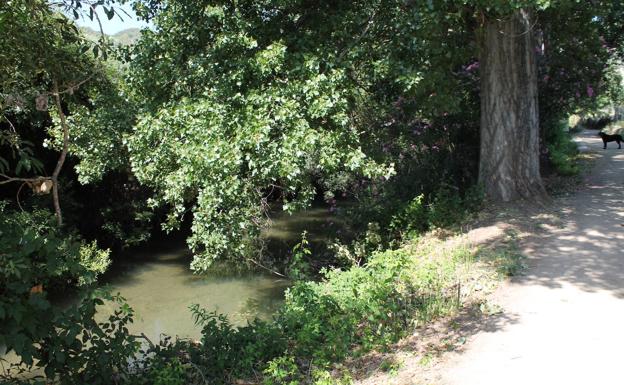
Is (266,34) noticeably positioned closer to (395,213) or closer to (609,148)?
(395,213)

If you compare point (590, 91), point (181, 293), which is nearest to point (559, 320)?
point (181, 293)

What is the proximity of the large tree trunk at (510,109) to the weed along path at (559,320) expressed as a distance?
1551mm

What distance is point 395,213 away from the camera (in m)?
11.0

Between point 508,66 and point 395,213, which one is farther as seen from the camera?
point 395,213

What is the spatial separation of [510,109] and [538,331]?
221 inches

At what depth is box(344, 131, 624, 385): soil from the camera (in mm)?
4562

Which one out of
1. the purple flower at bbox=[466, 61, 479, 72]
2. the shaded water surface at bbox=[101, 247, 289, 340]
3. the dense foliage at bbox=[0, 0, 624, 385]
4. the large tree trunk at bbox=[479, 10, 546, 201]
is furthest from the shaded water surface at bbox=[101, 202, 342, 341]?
the purple flower at bbox=[466, 61, 479, 72]

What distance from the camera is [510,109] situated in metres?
9.86

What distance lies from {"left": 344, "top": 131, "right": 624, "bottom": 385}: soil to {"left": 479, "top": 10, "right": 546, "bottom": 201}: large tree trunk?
192 centimetres

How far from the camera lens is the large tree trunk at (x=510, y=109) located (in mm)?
9766

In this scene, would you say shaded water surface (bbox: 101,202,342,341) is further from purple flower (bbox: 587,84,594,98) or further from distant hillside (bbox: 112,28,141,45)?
purple flower (bbox: 587,84,594,98)

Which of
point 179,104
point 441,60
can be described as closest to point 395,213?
point 441,60

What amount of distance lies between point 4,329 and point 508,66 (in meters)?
8.78

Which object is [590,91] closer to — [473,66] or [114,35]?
[473,66]
